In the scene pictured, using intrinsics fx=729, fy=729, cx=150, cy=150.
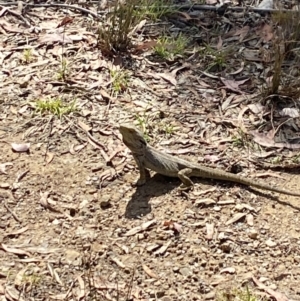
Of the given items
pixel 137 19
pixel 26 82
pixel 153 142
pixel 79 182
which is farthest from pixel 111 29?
pixel 79 182

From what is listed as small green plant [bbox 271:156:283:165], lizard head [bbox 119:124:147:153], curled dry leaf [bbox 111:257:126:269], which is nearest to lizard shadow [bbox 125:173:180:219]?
lizard head [bbox 119:124:147:153]

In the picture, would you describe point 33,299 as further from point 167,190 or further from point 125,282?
point 167,190

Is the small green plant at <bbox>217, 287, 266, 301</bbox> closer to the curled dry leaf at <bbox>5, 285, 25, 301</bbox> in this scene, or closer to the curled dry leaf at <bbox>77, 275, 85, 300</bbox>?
the curled dry leaf at <bbox>77, 275, 85, 300</bbox>

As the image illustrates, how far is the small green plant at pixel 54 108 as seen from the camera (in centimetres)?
588

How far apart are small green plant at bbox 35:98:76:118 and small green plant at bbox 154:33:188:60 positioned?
119cm

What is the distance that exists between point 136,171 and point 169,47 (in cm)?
177

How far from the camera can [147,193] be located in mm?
5246

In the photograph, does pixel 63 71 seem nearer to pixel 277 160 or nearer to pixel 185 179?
pixel 185 179

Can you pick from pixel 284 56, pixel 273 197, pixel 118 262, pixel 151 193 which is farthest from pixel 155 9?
pixel 118 262

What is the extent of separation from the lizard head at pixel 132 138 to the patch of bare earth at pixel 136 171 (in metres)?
0.27

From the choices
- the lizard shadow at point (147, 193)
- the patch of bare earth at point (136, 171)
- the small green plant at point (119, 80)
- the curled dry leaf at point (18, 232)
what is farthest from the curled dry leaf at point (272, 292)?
the small green plant at point (119, 80)

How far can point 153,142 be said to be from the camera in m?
5.72

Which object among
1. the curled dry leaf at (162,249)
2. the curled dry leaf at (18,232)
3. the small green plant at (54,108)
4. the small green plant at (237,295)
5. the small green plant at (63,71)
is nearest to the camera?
the small green plant at (237,295)

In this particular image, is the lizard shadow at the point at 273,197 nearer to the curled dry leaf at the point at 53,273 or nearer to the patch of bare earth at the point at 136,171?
the patch of bare earth at the point at 136,171
